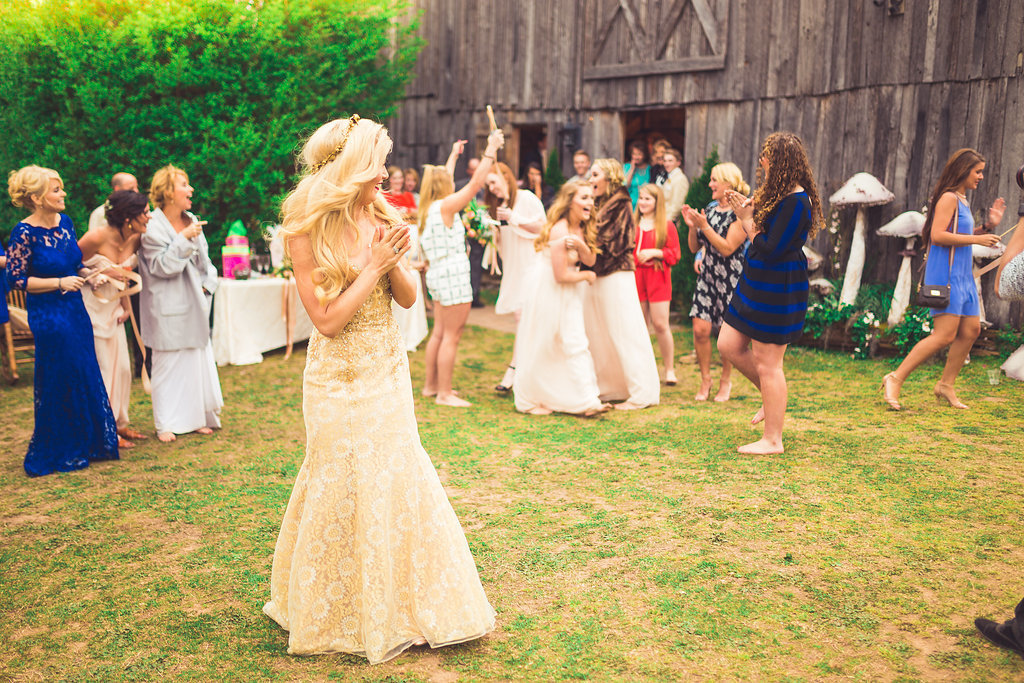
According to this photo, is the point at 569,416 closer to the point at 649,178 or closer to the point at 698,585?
the point at 698,585

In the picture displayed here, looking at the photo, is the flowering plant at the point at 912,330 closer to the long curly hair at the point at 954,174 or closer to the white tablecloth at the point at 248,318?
the long curly hair at the point at 954,174

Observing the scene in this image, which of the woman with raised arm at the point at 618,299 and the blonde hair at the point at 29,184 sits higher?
the blonde hair at the point at 29,184

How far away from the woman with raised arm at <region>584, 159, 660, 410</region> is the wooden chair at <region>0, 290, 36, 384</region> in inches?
213

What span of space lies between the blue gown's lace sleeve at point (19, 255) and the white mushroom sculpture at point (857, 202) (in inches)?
309

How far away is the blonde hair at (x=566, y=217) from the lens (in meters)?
6.70

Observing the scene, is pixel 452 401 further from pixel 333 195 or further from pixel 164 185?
pixel 333 195

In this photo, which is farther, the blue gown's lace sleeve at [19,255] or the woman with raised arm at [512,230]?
the woman with raised arm at [512,230]

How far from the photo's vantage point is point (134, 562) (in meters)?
4.18

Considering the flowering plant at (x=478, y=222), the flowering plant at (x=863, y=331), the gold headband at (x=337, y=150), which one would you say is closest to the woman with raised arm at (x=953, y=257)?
the flowering plant at (x=863, y=331)

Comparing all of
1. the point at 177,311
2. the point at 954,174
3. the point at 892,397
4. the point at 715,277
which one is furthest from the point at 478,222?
the point at 954,174

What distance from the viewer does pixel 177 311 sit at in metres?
6.23

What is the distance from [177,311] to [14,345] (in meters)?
3.79

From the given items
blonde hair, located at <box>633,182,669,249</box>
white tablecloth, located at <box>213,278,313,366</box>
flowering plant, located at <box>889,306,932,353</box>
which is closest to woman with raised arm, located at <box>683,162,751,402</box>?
blonde hair, located at <box>633,182,669,249</box>

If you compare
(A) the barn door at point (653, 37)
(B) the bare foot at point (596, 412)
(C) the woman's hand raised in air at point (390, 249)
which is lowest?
(B) the bare foot at point (596, 412)
